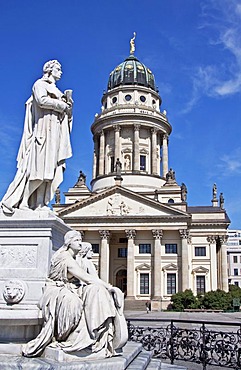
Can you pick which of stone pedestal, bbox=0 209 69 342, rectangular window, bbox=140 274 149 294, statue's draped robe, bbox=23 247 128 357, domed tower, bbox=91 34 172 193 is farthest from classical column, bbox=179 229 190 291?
statue's draped robe, bbox=23 247 128 357

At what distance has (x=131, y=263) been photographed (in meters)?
51.3

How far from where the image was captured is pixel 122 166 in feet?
201

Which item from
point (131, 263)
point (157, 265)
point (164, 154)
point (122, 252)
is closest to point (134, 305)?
point (131, 263)

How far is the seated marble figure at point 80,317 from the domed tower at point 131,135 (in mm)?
53026

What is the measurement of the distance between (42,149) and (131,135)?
57479 millimetres

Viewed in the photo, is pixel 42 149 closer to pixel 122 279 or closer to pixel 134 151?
pixel 122 279

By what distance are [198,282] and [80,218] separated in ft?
57.9

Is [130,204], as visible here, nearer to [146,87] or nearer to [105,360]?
[146,87]

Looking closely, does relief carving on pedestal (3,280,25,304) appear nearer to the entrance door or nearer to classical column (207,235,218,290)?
the entrance door

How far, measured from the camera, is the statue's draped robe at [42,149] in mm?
5836

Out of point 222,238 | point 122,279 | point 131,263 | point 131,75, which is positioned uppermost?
point 131,75

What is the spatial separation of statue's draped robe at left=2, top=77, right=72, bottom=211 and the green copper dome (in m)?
61.6

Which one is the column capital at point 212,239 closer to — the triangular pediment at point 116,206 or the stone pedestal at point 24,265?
the triangular pediment at point 116,206

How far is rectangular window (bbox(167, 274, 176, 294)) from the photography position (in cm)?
5125
